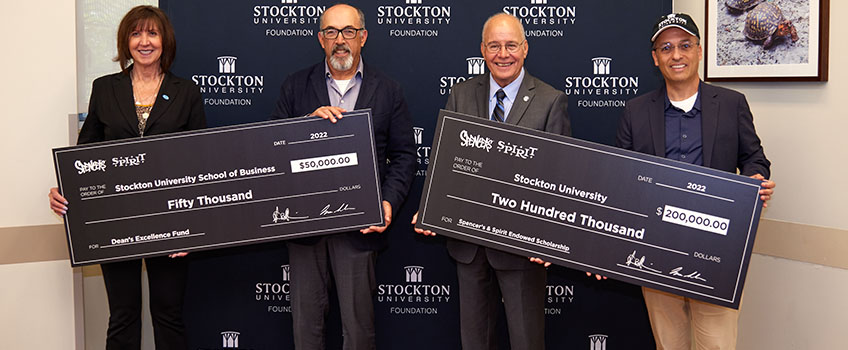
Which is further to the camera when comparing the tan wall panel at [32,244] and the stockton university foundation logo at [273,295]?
the stockton university foundation logo at [273,295]

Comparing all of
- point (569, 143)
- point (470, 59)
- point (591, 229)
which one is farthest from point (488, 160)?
point (470, 59)

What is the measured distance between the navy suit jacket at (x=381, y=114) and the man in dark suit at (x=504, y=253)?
0.88 feet

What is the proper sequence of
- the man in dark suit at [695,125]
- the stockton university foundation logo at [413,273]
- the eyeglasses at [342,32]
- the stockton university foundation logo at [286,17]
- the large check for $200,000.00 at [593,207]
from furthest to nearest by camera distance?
the stockton university foundation logo at [413,273] < the stockton university foundation logo at [286,17] < the eyeglasses at [342,32] < the man in dark suit at [695,125] < the large check for $200,000.00 at [593,207]

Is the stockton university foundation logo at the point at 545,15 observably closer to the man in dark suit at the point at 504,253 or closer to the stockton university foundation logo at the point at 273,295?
the man in dark suit at the point at 504,253

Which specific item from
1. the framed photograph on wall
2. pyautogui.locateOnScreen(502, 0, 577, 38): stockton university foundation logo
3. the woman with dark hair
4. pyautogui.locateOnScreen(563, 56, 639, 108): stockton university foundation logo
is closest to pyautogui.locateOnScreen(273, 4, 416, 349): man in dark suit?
the woman with dark hair

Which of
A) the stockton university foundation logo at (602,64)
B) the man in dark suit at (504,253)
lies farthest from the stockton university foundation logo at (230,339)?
the stockton university foundation logo at (602,64)

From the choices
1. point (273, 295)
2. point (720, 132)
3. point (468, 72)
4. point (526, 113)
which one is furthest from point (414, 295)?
point (720, 132)

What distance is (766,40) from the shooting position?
324 cm

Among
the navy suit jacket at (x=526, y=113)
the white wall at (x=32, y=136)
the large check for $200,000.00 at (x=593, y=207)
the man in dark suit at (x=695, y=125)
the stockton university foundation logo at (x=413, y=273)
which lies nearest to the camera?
the large check for $200,000.00 at (x=593, y=207)

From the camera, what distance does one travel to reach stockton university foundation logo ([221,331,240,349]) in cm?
378

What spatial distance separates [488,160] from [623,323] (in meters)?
1.61

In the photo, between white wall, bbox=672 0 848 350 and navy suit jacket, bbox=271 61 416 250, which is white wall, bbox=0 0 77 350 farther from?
white wall, bbox=672 0 848 350

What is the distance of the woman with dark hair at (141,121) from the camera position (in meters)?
2.94

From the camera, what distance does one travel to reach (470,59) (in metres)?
3.73
